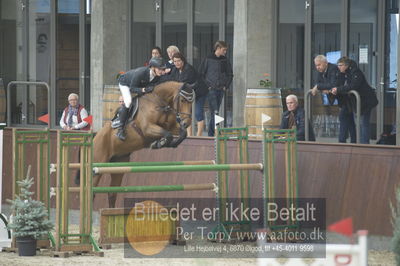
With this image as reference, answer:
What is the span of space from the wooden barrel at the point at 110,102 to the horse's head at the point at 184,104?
5.51m

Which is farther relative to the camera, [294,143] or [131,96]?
[131,96]

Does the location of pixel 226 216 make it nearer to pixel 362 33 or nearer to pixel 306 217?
pixel 306 217

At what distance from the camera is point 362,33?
19578 mm

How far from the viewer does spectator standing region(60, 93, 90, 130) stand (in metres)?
17.7

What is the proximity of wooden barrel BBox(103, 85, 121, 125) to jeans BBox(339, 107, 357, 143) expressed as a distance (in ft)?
18.2

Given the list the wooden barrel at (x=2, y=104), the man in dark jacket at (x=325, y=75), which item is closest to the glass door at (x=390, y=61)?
the man in dark jacket at (x=325, y=75)

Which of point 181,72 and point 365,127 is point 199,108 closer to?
point 181,72

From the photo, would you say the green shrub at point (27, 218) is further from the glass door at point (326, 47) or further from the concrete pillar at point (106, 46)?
the concrete pillar at point (106, 46)

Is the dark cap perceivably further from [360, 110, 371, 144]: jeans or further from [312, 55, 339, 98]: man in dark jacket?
[360, 110, 371, 144]: jeans

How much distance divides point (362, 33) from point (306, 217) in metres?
6.63

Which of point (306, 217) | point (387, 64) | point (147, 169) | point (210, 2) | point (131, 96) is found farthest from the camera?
point (210, 2)

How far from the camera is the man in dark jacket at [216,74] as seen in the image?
1784 centimetres

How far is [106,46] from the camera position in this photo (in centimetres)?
2347

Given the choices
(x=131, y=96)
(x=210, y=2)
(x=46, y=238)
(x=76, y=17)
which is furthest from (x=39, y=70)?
(x=46, y=238)
